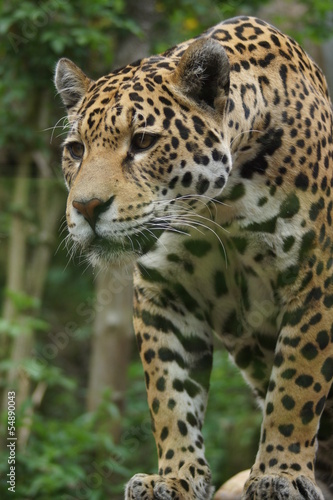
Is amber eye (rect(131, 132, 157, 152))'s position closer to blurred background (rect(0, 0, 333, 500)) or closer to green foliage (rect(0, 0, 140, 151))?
blurred background (rect(0, 0, 333, 500))

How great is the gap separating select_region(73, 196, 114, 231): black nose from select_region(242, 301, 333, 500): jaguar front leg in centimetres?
122

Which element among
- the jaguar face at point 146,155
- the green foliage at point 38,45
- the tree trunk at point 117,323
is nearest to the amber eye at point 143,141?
the jaguar face at point 146,155

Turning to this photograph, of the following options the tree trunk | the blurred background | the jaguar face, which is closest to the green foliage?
the blurred background

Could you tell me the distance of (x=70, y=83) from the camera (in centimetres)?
479

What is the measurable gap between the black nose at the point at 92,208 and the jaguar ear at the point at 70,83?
966mm


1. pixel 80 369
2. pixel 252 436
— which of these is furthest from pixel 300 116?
pixel 80 369

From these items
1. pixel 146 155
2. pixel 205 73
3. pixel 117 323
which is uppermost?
pixel 205 73

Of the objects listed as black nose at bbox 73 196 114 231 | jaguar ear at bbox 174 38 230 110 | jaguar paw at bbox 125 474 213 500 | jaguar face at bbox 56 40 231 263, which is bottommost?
jaguar paw at bbox 125 474 213 500

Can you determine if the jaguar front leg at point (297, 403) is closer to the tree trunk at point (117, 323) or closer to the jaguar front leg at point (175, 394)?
the jaguar front leg at point (175, 394)

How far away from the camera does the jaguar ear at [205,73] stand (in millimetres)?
4211

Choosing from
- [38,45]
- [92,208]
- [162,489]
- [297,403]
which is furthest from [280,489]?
[38,45]

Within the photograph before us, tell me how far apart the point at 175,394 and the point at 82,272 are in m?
3.76

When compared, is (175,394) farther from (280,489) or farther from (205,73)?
(205,73)

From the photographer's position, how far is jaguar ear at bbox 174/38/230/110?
13.8 feet
